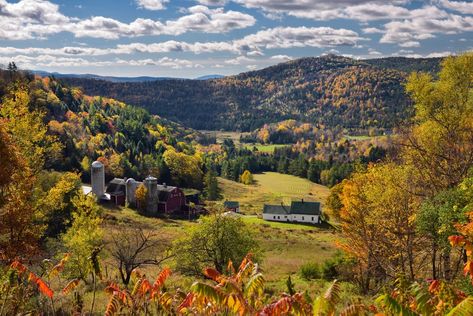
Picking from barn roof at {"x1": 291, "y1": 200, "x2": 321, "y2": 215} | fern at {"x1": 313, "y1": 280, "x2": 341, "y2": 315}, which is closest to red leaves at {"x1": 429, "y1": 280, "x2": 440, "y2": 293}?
fern at {"x1": 313, "y1": 280, "x2": 341, "y2": 315}

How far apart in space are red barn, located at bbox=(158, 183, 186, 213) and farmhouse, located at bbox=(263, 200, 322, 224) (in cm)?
1970

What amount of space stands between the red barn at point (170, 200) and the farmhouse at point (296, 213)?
64.6 ft

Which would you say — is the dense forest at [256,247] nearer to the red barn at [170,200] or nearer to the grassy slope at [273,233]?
the grassy slope at [273,233]

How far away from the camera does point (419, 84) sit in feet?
84.7

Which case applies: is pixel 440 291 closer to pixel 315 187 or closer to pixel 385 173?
pixel 385 173

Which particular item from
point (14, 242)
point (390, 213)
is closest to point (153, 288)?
point (14, 242)

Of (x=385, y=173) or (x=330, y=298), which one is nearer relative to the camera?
(x=330, y=298)

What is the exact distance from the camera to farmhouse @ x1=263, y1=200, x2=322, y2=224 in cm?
9844

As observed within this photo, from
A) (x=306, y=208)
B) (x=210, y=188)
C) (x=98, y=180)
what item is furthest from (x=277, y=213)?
(x=98, y=180)

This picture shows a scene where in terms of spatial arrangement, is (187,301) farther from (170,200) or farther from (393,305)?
(170,200)

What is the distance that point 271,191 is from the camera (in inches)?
5797

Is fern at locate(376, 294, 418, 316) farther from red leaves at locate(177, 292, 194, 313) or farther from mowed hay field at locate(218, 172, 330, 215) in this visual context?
mowed hay field at locate(218, 172, 330, 215)

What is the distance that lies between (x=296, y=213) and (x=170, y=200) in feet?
95.7

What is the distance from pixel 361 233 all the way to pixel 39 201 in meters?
21.0
